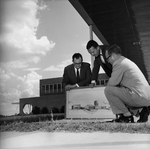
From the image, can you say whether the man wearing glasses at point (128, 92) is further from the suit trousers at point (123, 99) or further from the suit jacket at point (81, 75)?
the suit jacket at point (81, 75)

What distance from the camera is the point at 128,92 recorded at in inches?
133

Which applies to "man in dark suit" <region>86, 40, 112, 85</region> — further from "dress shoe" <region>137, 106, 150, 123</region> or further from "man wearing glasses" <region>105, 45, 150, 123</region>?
"dress shoe" <region>137, 106, 150, 123</region>

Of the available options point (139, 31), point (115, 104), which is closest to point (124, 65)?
point (115, 104)

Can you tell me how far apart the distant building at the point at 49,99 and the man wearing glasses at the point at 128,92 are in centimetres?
710

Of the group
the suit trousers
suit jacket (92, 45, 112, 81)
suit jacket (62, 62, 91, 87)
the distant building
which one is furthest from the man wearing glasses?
the distant building

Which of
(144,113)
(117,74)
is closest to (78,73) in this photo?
(117,74)

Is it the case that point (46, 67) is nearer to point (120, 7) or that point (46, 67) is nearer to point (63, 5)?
point (63, 5)

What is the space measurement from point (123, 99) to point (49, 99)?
45.1ft

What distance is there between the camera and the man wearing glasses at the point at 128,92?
336cm

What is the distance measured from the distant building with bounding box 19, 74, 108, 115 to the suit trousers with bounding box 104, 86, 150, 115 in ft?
23.3

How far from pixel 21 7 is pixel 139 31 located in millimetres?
7284

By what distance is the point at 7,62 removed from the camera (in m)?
2.29

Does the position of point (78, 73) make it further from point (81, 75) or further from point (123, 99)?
point (123, 99)

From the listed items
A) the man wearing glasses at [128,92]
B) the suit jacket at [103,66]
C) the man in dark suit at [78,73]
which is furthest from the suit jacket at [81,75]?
the man wearing glasses at [128,92]
